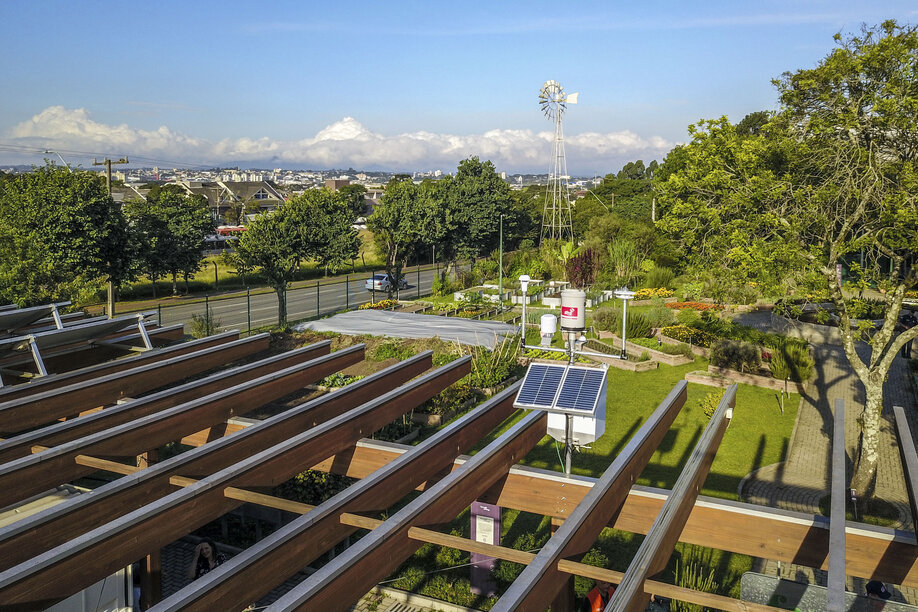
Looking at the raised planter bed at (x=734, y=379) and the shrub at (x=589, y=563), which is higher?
the raised planter bed at (x=734, y=379)

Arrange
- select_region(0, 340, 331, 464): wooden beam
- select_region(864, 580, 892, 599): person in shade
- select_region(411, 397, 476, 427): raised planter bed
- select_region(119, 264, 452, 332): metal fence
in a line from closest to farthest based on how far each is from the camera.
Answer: select_region(0, 340, 331, 464): wooden beam
select_region(864, 580, 892, 599): person in shade
select_region(411, 397, 476, 427): raised planter bed
select_region(119, 264, 452, 332): metal fence

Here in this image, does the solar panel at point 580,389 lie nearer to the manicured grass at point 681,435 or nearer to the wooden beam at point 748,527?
the wooden beam at point 748,527

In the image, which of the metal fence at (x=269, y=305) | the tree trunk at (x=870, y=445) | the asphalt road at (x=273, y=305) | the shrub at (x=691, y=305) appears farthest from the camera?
the asphalt road at (x=273, y=305)

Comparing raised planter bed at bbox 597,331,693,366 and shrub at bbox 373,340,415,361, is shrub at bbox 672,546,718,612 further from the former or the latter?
shrub at bbox 373,340,415,361

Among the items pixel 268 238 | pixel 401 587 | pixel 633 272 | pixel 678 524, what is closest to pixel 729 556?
pixel 401 587

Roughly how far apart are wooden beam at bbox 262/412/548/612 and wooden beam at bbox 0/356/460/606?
4.64ft

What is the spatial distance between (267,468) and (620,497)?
9.87ft

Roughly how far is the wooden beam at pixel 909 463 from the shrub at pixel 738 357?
38.8ft

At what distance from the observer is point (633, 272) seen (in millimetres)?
36312

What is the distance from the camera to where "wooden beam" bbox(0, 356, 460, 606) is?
3877 mm

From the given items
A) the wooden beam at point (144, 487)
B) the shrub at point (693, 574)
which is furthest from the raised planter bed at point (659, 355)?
the wooden beam at point (144, 487)

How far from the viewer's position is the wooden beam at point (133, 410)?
616cm

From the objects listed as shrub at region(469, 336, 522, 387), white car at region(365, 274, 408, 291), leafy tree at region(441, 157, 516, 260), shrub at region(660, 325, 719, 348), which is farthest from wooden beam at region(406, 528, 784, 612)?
leafy tree at region(441, 157, 516, 260)

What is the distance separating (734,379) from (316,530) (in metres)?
16.1
